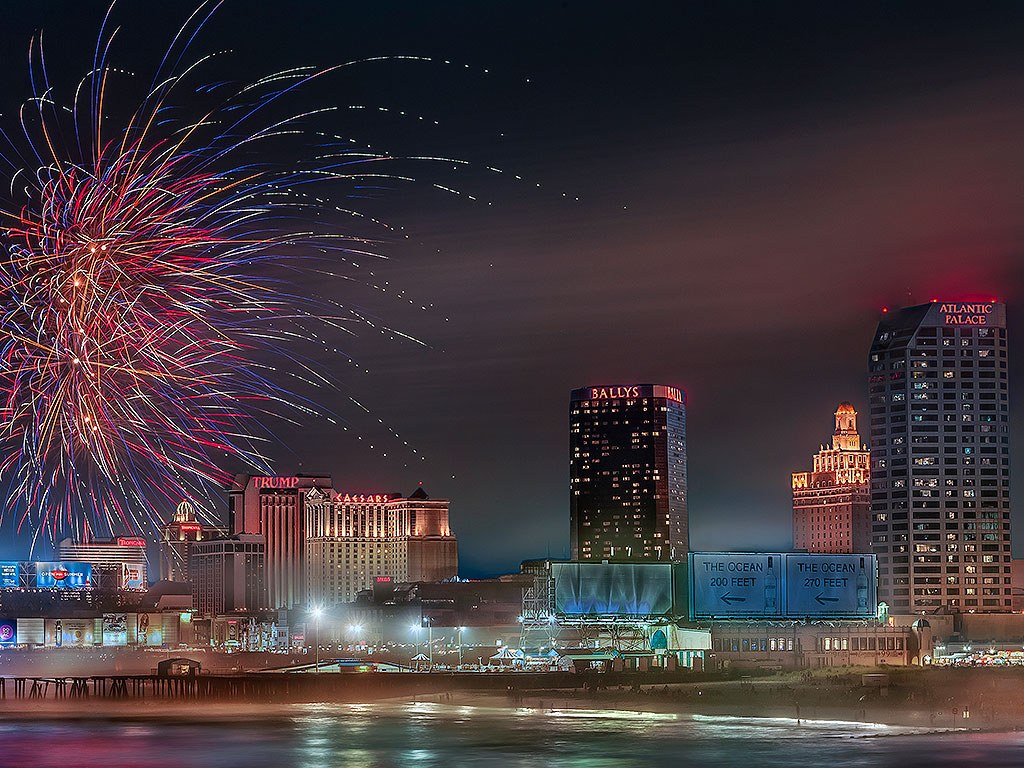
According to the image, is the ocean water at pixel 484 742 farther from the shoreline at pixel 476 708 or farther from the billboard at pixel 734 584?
the billboard at pixel 734 584

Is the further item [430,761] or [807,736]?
[807,736]

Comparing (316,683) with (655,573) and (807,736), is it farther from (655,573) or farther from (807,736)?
(807,736)

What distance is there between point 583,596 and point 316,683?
105 feet

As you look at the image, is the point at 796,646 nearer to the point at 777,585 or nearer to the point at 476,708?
the point at 777,585

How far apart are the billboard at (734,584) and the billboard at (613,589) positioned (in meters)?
4.94

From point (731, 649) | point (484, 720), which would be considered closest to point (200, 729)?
point (484, 720)

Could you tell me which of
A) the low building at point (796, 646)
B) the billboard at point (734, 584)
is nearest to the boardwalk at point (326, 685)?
the billboard at point (734, 584)

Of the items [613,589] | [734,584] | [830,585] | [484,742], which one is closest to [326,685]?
[613,589]

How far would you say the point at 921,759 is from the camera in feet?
279

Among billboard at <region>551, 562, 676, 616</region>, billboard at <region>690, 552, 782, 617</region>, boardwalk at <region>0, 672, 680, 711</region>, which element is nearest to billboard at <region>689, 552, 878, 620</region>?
billboard at <region>690, 552, 782, 617</region>

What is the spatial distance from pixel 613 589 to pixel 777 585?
1689 centimetres

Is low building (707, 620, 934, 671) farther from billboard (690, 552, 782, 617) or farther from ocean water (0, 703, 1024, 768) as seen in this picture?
ocean water (0, 703, 1024, 768)

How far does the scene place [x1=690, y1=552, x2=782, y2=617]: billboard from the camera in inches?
6654

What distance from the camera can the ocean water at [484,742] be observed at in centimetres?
8512
